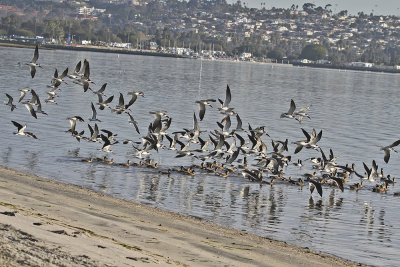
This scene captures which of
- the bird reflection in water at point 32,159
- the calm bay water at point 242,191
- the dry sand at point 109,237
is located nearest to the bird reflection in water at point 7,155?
the calm bay water at point 242,191

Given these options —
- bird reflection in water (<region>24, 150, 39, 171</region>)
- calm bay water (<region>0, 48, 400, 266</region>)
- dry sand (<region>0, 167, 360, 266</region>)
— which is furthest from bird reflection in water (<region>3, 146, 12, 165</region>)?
dry sand (<region>0, 167, 360, 266</region>)

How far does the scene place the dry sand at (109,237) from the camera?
13.8 meters

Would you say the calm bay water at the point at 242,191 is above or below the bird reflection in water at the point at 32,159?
below

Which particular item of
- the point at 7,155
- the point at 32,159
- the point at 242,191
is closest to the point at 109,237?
the point at 242,191

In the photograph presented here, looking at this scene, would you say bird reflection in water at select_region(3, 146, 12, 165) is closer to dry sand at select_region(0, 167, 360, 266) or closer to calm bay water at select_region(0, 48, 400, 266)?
calm bay water at select_region(0, 48, 400, 266)

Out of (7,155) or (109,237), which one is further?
(7,155)

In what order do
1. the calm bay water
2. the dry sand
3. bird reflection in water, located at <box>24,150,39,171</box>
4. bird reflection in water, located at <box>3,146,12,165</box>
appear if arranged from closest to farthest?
1. the dry sand
2. the calm bay water
3. bird reflection in water, located at <box>24,150,39,171</box>
4. bird reflection in water, located at <box>3,146,12,165</box>

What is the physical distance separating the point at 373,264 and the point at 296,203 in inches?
303

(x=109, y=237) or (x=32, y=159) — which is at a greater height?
(x=109, y=237)

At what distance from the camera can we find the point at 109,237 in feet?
55.3

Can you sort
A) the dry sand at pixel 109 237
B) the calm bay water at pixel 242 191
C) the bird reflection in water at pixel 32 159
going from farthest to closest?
the bird reflection in water at pixel 32 159 → the calm bay water at pixel 242 191 → the dry sand at pixel 109 237

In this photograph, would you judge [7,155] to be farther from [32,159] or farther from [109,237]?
[109,237]

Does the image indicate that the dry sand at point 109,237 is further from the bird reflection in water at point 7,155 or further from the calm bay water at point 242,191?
the bird reflection in water at point 7,155

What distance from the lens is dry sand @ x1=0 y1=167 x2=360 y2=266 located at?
45.4 feet
